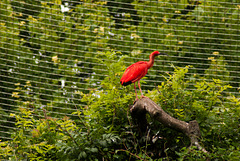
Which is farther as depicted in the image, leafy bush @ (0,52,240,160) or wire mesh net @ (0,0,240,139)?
wire mesh net @ (0,0,240,139)

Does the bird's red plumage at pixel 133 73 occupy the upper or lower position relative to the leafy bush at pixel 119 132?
upper

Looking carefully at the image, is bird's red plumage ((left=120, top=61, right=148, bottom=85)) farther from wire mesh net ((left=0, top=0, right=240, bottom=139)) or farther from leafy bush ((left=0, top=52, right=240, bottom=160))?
wire mesh net ((left=0, top=0, right=240, bottom=139))

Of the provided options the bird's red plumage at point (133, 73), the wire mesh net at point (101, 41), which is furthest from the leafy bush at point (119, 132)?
the wire mesh net at point (101, 41)

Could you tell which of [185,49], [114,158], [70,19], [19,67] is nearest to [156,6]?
[185,49]

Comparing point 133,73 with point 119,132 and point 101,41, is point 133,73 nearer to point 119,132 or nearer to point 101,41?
point 119,132

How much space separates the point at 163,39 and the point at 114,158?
2.08 meters

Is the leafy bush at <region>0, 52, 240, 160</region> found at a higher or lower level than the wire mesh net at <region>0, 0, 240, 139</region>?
lower

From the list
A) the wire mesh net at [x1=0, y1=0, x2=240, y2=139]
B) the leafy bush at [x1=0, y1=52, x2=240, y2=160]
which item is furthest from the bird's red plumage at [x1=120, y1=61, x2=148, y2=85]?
the wire mesh net at [x1=0, y1=0, x2=240, y2=139]

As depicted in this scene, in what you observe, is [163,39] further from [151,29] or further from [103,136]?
[103,136]

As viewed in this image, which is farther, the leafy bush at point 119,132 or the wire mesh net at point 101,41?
the wire mesh net at point 101,41

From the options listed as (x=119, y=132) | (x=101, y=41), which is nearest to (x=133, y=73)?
(x=119, y=132)

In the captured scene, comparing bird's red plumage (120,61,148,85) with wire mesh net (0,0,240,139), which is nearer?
bird's red plumage (120,61,148,85)

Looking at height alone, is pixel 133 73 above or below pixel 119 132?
above

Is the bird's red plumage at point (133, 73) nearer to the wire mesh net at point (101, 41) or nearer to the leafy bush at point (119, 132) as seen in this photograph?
the leafy bush at point (119, 132)
